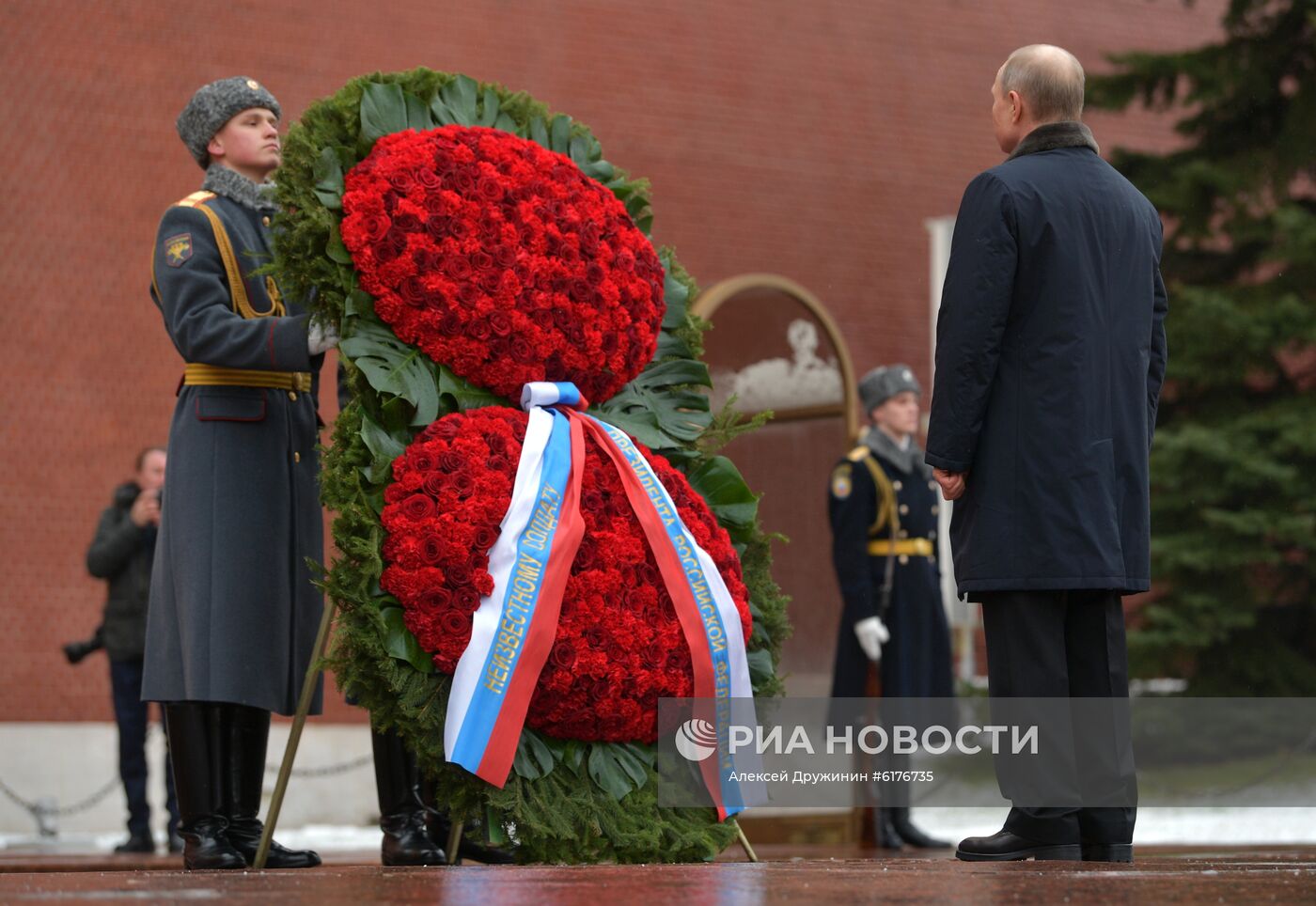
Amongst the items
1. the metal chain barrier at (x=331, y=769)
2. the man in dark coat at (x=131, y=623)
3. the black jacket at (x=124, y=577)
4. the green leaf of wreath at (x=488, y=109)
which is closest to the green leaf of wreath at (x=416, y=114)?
the green leaf of wreath at (x=488, y=109)

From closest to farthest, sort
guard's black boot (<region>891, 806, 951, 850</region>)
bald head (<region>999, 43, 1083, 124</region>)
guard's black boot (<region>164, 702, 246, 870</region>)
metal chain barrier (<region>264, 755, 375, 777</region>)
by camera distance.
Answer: bald head (<region>999, 43, 1083, 124</region>) → guard's black boot (<region>164, 702, 246, 870</region>) → guard's black boot (<region>891, 806, 951, 850</region>) → metal chain barrier (<region>264, 755, 375, 777</region>)

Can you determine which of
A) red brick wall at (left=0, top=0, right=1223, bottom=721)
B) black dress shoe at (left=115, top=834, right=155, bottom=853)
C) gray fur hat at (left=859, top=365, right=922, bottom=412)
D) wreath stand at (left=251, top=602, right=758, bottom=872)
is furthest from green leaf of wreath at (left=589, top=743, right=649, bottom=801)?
black dress shoe at (left=115, top=834, right=155, bottom=853)

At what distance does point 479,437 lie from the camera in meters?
3.88

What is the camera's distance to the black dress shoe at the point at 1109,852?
3633 millimetres

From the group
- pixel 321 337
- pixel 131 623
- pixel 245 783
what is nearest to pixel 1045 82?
pixel 321 337

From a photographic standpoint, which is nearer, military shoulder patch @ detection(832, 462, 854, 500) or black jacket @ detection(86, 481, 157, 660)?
military shoulder patch @ detection(832, 462, 854, 500)

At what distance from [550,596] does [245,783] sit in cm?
91

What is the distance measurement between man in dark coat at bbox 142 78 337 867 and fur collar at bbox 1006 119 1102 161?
150cm

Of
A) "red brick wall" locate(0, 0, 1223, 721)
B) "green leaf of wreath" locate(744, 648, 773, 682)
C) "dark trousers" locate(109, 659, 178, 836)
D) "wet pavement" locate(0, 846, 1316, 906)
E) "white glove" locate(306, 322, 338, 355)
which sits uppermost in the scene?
"red brick wall" locate(0, 0, 1223, 721)

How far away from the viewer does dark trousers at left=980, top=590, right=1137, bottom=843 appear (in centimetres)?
360

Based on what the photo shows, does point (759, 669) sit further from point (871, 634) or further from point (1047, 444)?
point (871, 634)

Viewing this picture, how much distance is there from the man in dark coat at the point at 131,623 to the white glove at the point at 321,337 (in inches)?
156

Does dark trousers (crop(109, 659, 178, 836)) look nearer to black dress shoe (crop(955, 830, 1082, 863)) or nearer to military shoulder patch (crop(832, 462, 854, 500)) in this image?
military shoulder patch (crop(832, 462, 854, 500))

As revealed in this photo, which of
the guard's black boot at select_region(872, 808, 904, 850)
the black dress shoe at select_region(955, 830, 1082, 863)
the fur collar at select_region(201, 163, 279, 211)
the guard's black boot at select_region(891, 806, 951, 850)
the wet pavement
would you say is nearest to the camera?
the wet pavement
